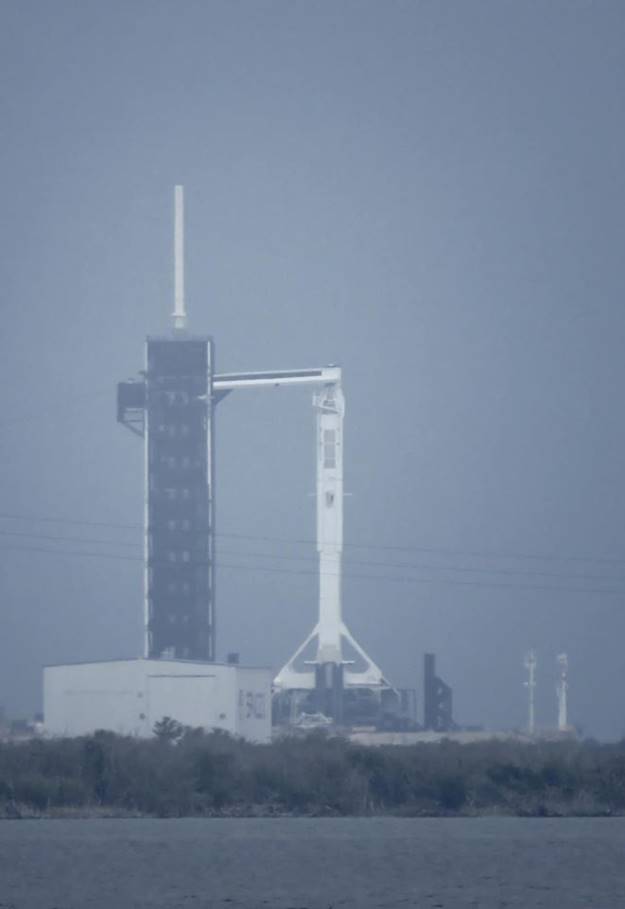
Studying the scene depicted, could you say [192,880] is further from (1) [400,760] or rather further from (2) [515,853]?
(1) [400,760]

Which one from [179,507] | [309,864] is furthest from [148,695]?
[309,864]

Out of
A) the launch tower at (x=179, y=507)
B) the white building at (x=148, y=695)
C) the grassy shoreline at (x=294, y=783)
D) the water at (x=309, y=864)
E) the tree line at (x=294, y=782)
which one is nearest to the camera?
the water at (x=309, y=864)

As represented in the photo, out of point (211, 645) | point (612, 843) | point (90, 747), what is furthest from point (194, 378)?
point (612, 843)

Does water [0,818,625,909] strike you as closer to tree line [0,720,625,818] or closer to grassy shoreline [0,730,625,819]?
grassy shoreline [0,730,625,819]

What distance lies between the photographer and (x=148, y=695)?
6147 cm

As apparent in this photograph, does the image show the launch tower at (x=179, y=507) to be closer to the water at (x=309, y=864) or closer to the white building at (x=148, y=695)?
the white building at (x=148, y=695)

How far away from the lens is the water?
1927 cm

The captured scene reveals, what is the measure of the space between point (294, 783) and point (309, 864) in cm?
939

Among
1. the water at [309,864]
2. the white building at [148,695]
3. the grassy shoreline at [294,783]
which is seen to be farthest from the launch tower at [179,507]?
the water at [309,864]

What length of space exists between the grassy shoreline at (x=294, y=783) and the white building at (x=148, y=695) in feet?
87.0

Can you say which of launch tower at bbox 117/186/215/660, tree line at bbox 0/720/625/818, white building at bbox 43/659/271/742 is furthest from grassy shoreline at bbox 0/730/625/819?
launch tower at bbox 117/186/215/660

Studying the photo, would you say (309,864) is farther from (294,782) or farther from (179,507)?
(179,507)

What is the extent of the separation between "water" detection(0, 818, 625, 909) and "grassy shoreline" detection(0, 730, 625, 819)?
7.18 ft

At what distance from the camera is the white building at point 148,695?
6097 centimetres
